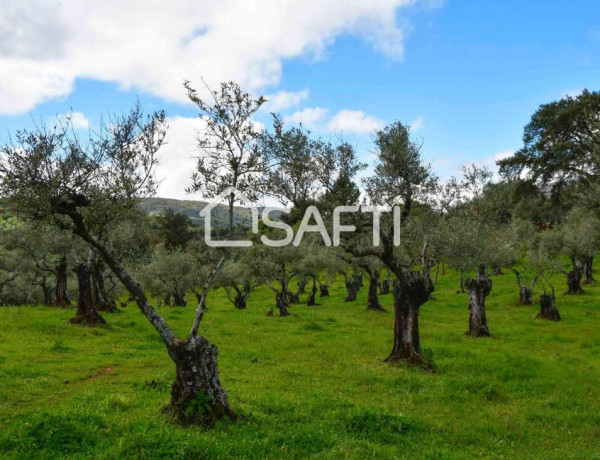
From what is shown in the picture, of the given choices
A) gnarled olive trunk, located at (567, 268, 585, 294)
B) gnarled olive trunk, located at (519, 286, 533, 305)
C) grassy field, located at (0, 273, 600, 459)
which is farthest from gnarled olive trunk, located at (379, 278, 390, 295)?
grassy field, located at (0, 273, 600, 459)

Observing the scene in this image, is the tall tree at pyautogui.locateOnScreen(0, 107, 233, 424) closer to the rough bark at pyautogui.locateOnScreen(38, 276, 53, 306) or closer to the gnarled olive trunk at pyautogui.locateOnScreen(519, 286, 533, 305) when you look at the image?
the gnarled olive trunk at pyautogui.locateOnScreen(519, 286, 533, 305)

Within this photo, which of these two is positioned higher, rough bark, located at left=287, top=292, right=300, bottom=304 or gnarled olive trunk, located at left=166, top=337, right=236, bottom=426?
gnarled olive trunk, located at left=166, top=337, right=236, bottom=426

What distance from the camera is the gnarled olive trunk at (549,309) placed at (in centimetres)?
3850

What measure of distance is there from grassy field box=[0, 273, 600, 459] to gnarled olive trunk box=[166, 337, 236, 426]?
1.37 feet

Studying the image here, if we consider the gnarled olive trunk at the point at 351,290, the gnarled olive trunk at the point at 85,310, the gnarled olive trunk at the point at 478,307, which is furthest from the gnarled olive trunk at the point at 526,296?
the gnarled olive trunk at the point at 85,310

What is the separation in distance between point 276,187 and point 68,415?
38.7 ft

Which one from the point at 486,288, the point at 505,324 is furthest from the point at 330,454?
the point at 505,324

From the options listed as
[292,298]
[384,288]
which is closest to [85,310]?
[292,298]

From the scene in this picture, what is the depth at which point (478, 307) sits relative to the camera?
31812mm

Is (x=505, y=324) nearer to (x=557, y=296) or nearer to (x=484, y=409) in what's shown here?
(x=557, y=296)

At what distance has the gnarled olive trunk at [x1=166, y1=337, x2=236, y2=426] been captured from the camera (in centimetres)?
1210

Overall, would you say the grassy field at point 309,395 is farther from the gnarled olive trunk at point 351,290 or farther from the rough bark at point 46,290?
the rough bark at point 46,290

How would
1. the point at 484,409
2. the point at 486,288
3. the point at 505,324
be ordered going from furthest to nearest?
the point at 505,324, the point at 486,288, the point at 484,409

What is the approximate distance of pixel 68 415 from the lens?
11562 mm
